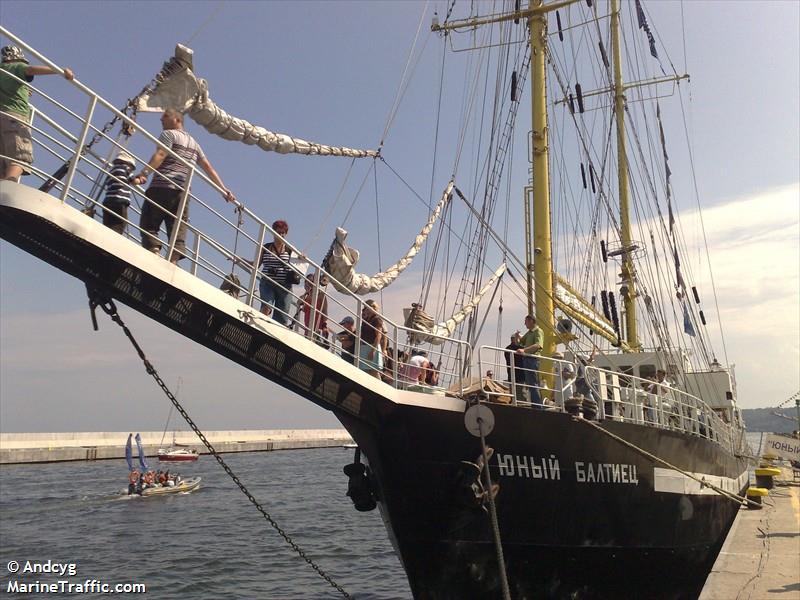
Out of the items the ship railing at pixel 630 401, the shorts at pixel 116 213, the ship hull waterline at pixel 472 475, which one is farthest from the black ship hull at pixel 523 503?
the shorts at pixel 116 213

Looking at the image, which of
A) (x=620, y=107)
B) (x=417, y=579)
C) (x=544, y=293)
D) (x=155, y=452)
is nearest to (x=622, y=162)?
(x=620, y=107)

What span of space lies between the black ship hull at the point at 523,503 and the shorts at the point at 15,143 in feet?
16.6

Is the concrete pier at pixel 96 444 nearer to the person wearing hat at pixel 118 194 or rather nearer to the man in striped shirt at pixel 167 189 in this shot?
the man in striped shirt at pixel 167 189

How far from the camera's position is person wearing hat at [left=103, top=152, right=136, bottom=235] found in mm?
6332

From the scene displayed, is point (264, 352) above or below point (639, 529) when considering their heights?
above

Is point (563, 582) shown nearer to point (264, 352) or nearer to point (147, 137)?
point (264, 352)

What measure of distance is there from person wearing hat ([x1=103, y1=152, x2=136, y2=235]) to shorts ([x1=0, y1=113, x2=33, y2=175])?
789 mm

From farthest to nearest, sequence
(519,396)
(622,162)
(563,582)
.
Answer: (622,162), (519,396), (563,582)

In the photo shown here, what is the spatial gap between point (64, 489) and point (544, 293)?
29442 millimetres

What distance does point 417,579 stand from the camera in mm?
9039

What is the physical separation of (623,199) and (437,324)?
855 inches

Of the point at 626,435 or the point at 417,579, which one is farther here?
the point at 626,435

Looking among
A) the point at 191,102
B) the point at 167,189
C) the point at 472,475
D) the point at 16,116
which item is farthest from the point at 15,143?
the point at 472,475

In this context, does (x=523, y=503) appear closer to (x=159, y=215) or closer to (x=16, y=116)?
(x=159, y=215)
